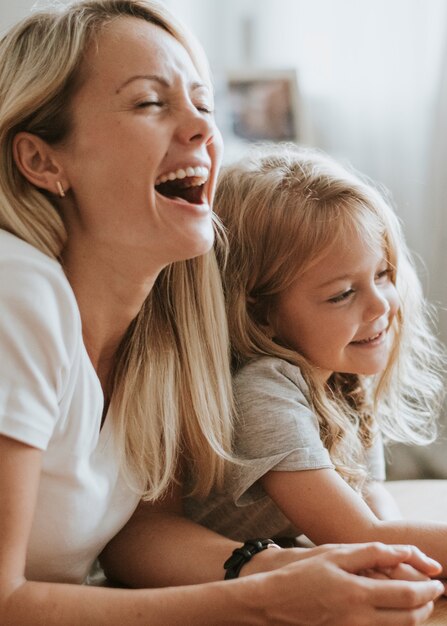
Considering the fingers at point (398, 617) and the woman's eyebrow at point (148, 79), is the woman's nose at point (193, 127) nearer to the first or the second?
the woman's eyebrow at point (148, 79)

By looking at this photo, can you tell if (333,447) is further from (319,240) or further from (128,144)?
(128,144)

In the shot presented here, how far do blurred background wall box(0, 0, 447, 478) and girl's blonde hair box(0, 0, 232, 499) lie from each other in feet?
3.01

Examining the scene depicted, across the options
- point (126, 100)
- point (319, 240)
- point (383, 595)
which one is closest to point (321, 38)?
point (319, 240)

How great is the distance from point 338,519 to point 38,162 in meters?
0.57

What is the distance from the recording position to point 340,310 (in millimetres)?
1337

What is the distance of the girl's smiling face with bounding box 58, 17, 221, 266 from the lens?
1127mm

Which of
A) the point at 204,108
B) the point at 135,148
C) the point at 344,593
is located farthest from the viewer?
the point at 204,108

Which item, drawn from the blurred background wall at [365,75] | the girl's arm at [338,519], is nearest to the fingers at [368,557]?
the girl's arm at [338,519]

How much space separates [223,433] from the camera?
127cm

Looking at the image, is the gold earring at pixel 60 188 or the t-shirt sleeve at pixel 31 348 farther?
the gold earring at pixel 60 188

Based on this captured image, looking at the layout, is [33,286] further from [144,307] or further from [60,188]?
[144,307]

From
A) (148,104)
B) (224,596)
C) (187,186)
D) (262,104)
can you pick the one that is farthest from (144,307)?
(262,104)

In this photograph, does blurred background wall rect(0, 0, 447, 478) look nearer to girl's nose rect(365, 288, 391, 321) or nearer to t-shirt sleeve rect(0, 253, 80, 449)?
girl's nose rect(365, 288, 391, 321)

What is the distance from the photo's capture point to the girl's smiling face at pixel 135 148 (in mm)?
1127
